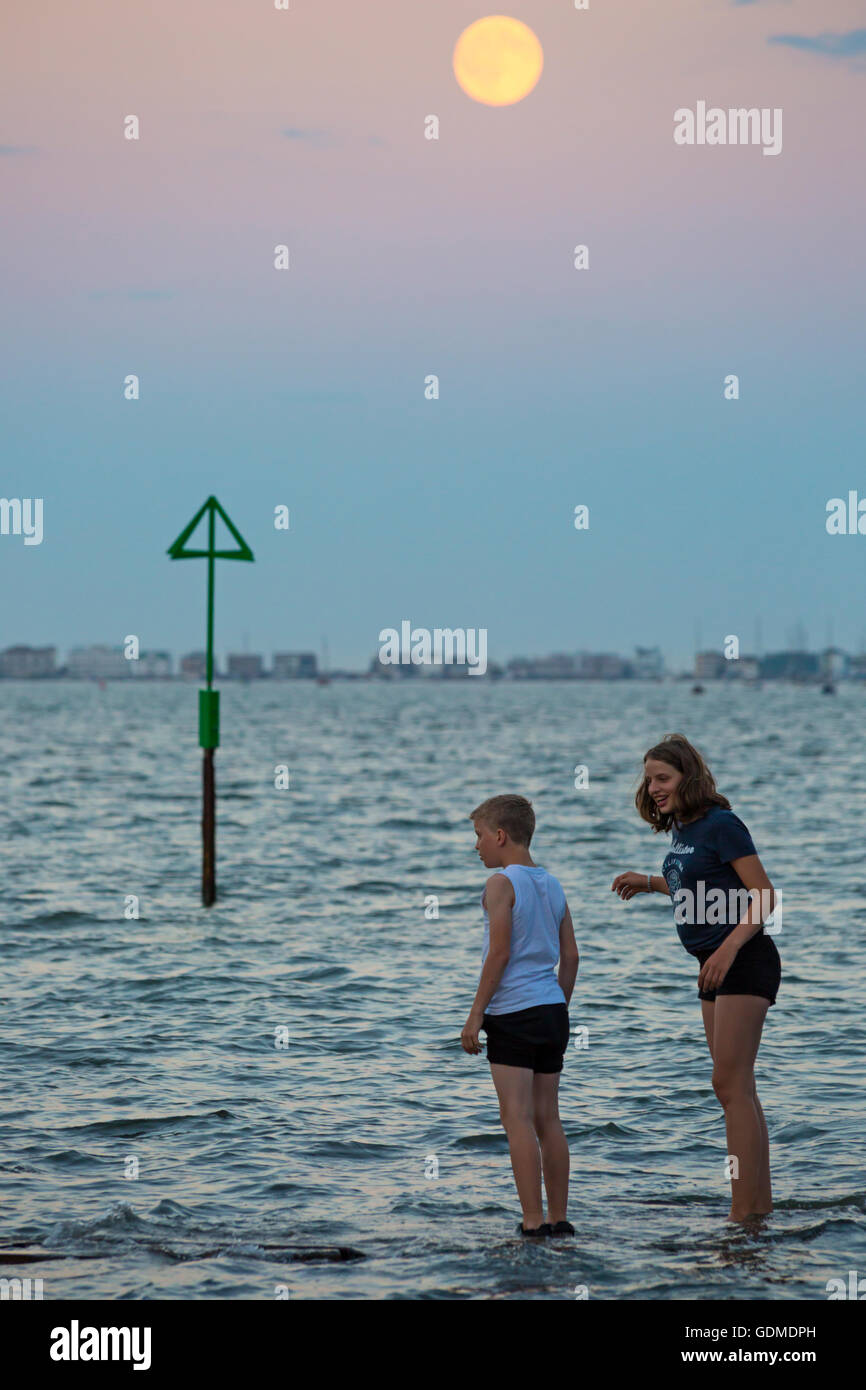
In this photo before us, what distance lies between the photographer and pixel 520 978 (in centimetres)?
704

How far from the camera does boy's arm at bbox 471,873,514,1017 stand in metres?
6.95

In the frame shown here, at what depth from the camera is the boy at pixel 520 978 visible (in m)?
6.99

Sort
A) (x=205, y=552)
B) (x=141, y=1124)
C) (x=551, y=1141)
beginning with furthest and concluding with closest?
(x=205, y=552)
(x=141, y=1124)
(x=551, y=1141)

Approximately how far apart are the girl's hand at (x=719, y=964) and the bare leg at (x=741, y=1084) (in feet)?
0.55

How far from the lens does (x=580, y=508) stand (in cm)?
2480

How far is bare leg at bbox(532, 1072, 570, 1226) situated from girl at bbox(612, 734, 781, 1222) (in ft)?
2.56

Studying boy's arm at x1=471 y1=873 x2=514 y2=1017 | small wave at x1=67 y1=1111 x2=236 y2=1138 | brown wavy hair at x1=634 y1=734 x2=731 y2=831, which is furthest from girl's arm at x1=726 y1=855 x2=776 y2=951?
small wave at x1=67 y1=1111 x2=236 y2=1138

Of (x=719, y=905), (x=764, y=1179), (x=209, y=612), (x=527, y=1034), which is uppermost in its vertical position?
(x=209, y=612)

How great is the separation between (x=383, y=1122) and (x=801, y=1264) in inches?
140

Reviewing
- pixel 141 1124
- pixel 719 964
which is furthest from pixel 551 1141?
pixel 141 1124

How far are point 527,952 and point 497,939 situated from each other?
178 mm

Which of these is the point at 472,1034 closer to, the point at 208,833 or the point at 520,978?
the point at 520,978

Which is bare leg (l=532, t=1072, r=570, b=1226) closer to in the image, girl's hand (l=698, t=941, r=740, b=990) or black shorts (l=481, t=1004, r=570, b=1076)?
black shorts (l=481, t=1004, r=570, b=1076)
